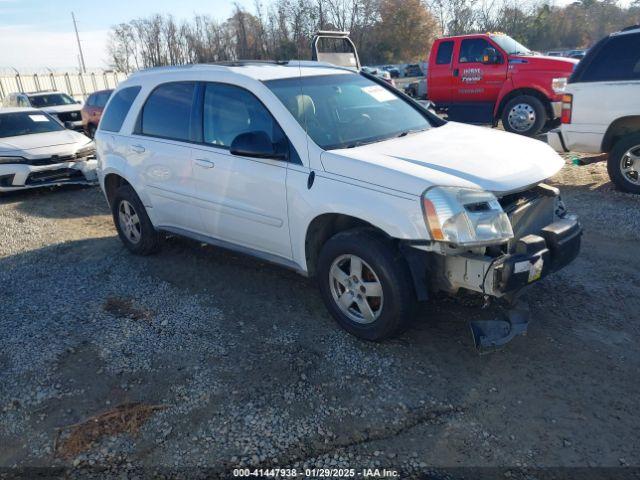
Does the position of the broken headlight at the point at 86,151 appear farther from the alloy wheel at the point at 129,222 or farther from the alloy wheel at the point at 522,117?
the alloy wheel at the point at 522,117

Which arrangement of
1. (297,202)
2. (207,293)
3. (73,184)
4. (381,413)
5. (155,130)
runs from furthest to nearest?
(73,184)
(155,130)
(207,293)
(297,202)
(381,413)

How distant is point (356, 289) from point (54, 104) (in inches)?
693

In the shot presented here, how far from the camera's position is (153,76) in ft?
17.1

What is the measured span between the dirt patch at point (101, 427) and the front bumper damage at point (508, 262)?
1850 millimetres

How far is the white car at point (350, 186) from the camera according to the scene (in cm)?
320

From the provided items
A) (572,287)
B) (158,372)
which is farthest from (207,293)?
(572,287)

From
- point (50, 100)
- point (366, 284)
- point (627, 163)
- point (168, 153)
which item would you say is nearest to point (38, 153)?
point (168, 153)

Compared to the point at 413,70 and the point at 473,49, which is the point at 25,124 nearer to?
the point at 473,49

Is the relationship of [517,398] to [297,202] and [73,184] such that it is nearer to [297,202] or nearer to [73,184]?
[297,202]

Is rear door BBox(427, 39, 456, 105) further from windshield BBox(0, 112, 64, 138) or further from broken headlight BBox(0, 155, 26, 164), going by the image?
broken headlight BBox(0, 155, 26, 164)

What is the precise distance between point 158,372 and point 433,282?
1.93 meters

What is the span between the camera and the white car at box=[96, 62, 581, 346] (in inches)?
126

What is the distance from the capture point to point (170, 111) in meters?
4.94

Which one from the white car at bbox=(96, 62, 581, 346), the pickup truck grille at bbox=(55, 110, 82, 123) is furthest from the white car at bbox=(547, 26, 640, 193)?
the pickup truck grille at bbox=(55, 110, 82, 123)
